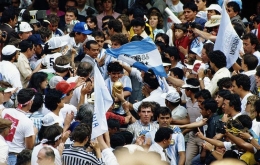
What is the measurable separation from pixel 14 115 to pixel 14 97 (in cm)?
189

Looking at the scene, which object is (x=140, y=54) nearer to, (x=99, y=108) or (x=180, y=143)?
(x=180, y=143)

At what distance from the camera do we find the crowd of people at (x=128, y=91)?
48.5 feet

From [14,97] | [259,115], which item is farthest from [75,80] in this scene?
[259,115]

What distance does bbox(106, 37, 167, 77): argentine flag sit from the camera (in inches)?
709

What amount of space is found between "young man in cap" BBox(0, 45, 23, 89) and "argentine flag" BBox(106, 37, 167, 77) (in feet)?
4.93

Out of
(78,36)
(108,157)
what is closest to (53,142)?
(108,157)

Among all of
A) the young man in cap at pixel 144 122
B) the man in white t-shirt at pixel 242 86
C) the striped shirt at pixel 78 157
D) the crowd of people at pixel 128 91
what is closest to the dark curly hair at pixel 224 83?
the crowd of people at pixel 128 91

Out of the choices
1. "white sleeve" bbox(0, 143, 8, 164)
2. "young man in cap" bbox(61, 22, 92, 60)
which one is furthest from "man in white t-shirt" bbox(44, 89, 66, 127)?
"young man in cap" bbox(61, 22, 92, 60)

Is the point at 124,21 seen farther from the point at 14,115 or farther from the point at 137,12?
the point at 14,115

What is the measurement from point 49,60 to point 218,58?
2849 millimetres

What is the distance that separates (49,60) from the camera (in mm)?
18562

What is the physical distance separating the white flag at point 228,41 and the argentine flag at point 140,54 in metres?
1.05

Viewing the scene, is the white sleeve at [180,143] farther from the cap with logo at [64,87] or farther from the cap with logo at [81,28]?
the cap with logo at [81,28]

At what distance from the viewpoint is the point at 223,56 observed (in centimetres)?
1758
